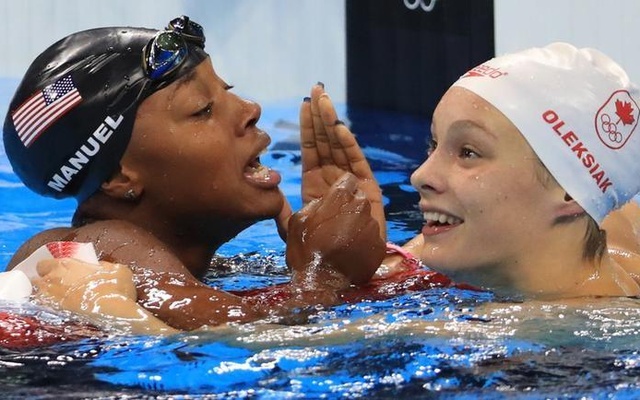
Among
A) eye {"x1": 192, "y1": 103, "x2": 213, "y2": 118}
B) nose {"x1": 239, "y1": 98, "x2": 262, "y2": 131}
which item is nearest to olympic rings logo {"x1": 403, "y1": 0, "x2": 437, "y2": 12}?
nose {"x1": 239, "y1": 98, "x2": 262, "y2": 131}

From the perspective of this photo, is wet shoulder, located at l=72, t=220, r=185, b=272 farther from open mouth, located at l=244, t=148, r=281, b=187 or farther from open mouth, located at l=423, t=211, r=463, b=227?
open mouth, located at l=423, t=211, r=463, b=227

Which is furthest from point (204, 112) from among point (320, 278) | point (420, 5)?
point (420, 5)

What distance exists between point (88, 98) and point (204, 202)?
0.46 metres

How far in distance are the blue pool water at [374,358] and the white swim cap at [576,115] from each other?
1.04 feet

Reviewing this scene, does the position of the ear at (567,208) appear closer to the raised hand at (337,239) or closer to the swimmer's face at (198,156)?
the raised hand at (337,239)

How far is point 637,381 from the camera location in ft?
9.37

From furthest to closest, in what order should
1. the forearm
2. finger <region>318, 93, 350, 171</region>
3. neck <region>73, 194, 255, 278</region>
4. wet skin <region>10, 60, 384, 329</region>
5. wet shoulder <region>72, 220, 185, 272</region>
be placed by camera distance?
finger <region>318, 93, 350, 171</region>
neck <region>73, 194, 255, 278</region>
wet skin <region>10, 60, 384, 329</region>
wet shoulder <region>72, 220, 185, 272</region>
the forearm

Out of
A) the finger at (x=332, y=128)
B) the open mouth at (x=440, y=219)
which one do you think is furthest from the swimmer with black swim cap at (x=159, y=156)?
the open mouth at (x=440, y=219)

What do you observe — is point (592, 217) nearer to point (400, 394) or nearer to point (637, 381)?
point (637, 381)

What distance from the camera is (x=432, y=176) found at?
131 inches

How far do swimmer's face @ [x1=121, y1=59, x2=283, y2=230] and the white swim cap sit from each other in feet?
2.66

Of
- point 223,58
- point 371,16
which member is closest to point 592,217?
point 371,16

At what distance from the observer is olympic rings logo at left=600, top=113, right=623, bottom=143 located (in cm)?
334

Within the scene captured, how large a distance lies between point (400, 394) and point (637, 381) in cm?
53
